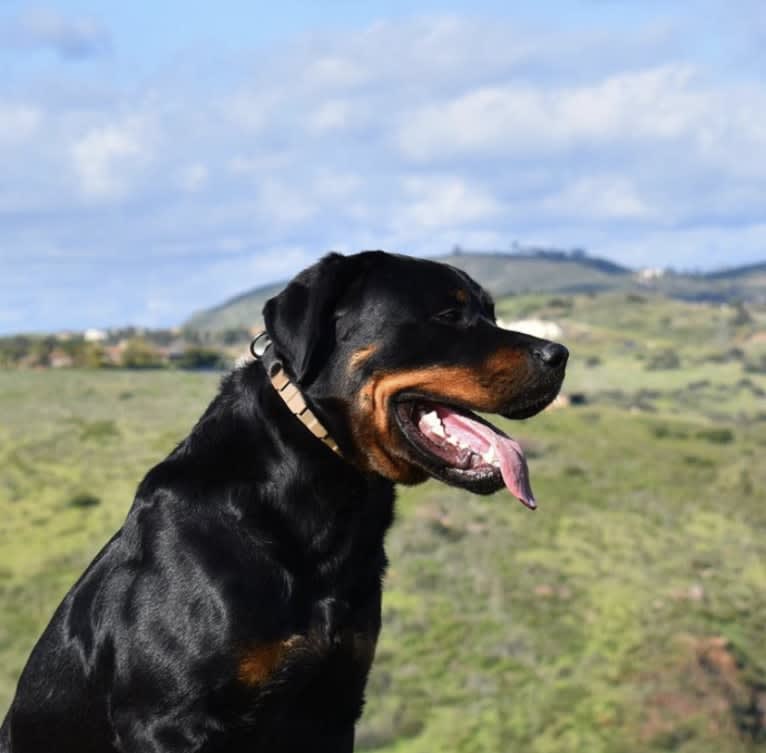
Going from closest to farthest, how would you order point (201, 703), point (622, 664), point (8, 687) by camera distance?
point (201, 703), point (8, 687), point (622, 664)

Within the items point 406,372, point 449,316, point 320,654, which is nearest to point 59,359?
point 449,316

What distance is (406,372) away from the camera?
5953mm

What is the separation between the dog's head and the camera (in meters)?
5.91

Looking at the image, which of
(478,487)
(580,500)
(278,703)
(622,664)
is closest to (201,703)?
(278,703)

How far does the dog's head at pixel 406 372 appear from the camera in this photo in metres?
5.91

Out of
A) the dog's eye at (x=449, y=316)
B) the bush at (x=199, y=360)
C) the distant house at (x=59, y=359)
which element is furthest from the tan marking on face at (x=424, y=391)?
the bush at (x=199, y=360)

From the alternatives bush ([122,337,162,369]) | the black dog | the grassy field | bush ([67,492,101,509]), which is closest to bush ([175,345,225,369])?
bush ([122,337,162,369])

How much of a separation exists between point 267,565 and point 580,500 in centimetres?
4819

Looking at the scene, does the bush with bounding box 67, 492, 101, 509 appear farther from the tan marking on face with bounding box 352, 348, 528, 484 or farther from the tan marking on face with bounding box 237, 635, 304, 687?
the tan marking on face with bounding box 237, 635, 304, 687

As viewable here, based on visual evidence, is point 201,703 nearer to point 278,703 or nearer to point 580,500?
point 278,703

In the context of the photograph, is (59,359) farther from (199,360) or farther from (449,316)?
(449,316)

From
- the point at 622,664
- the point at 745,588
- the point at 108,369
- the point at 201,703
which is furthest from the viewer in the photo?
the point at 108,369

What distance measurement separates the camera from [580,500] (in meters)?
53.1

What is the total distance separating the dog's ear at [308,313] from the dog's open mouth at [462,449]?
44 centimetres
